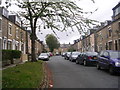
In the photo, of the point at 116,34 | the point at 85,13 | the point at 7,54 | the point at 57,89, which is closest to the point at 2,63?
the point at 7,54

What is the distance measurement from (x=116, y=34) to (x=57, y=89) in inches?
1075

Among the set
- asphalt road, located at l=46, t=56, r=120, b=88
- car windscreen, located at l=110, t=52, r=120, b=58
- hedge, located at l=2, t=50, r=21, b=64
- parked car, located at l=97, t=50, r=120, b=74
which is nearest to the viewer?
asphalt road, located at l=46, t=56, r=120, b=88

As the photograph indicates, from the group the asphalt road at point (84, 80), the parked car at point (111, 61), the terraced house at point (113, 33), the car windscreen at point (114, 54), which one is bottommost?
the asphalt road at point (84, 80)

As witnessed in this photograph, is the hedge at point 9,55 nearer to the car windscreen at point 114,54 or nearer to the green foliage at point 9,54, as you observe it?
the green foliage at point 9,54

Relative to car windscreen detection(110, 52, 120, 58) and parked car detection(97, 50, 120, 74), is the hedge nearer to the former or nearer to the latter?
parked car detection(97, 50, 120, 74)

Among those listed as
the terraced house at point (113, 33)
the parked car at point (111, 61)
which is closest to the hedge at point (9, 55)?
the parked car at point (111, 61)

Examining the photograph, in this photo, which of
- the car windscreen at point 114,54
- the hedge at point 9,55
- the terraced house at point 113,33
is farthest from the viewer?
the terraced house at point 113,33

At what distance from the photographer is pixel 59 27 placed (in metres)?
18.1

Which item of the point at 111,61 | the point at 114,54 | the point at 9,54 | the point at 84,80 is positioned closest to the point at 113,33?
the point at 9,54

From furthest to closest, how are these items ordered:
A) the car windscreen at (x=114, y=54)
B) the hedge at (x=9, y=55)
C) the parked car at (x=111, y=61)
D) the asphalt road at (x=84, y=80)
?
the hedge at (x=9, y=55)
the car windscreen at (x=114, y=54)
the parked car at (x=111, y=61)
the asphalt road at (x=84, y=80)

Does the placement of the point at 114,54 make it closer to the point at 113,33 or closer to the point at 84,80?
the point at 84,80

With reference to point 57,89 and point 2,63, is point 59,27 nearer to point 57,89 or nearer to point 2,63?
point 2,63

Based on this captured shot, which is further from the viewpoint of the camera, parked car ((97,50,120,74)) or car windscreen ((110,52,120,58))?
car windscreen ((110,52,120,58))

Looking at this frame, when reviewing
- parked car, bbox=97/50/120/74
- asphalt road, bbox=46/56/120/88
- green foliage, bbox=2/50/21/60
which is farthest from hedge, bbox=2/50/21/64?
parked car, bbox=97/50/120/74
